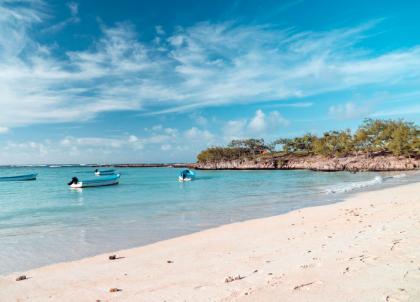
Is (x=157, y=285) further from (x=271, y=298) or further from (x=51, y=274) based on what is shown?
(x=51, y=274)

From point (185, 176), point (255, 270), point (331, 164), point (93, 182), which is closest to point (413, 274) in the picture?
point (255, 270)

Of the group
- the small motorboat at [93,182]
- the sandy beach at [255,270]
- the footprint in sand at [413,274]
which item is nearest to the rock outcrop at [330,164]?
the small motorboat at [93,182]

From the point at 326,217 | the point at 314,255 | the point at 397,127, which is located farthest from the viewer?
the point at 397,127

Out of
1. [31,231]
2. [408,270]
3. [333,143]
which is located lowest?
[31,231]

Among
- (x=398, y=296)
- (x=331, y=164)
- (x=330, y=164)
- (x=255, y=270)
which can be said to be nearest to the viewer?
(x=398, y=296)

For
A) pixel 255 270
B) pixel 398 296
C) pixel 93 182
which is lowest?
pixel 93 182

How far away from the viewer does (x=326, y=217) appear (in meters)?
13.6

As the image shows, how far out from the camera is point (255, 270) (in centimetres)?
657

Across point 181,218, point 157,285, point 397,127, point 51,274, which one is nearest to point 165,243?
point 51,274

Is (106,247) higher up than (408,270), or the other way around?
(408,270)

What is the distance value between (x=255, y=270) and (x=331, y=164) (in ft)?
286

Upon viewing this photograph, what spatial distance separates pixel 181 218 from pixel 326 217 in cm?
721

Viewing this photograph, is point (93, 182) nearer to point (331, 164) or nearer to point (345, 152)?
point (331, 164)

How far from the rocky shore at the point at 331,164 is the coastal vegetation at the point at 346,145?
3.10m
